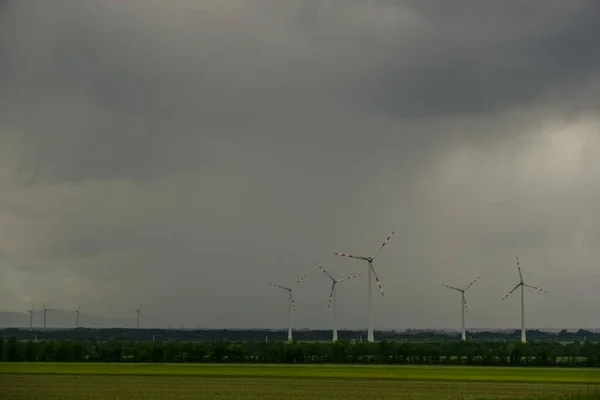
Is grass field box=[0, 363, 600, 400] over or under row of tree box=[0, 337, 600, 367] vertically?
under

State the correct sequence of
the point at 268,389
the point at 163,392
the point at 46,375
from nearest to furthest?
the point at 163,392, the point at 268,389, the point at 46,375

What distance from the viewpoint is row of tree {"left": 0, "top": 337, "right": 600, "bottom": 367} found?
146 meters

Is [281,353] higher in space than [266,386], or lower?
higher

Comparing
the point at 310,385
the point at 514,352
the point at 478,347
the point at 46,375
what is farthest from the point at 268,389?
the point at 478,347

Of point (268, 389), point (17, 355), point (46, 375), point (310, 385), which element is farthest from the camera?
point (17, 355)

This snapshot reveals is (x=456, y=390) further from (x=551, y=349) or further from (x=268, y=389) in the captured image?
(x=551, y=349)

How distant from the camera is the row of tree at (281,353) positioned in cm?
14612

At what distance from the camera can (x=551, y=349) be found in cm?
15038

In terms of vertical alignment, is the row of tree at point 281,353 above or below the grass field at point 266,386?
above

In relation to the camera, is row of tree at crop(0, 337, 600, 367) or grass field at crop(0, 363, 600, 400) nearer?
grass field at crop(0, 363, 600, 400)

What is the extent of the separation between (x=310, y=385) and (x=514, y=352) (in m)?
76.2

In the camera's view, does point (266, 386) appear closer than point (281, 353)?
Yes

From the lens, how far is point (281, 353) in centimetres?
14838

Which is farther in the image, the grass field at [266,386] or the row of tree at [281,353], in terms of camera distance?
the row of tree at [281,353]
